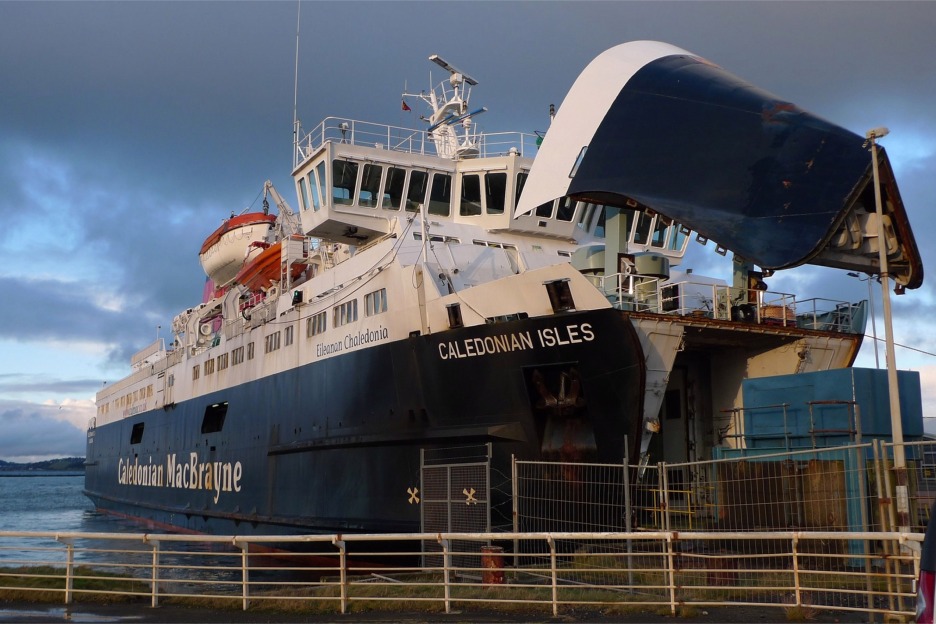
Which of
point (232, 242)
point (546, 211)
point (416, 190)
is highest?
point (232, 242)

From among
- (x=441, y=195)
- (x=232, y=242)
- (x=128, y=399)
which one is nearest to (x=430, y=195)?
(x=441, y=195)

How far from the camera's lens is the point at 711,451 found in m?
15.0

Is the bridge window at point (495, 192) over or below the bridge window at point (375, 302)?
over

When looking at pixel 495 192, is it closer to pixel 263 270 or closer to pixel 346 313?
pixel 346 313

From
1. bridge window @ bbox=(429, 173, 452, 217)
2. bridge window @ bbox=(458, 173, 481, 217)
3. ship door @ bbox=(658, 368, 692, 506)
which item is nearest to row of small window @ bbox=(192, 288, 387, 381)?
bridge window @ bbox=(429, 173, 452, 217)

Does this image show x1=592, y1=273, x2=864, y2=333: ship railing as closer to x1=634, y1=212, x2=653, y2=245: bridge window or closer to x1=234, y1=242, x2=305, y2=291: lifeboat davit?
x1=634, y1=212, x2=653, y2=245: bridge window

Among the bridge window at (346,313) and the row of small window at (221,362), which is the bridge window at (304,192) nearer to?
the bridge window at (346,313)

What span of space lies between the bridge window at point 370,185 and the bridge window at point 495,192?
2286 millimetres

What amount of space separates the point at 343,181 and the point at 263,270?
7967 millimetres

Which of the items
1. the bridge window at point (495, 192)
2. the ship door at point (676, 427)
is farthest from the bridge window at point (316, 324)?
the ship door at point (676, 427)

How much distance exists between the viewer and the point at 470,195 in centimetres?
1886

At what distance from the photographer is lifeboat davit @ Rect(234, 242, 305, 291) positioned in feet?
82.2

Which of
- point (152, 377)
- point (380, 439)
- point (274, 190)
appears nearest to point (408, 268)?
point (380, 439)

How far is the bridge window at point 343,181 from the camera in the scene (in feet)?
60.8
